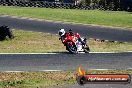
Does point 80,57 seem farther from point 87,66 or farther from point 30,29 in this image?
point 30,29

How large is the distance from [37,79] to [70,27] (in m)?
21.1

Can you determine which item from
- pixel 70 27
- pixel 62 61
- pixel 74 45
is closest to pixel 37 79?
pixel 62 61

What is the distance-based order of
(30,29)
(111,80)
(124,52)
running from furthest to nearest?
(30,29)
(124,52)
(111,80)

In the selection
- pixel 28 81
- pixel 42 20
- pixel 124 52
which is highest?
pixel 28 81

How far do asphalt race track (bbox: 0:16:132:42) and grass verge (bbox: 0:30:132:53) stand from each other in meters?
2.60

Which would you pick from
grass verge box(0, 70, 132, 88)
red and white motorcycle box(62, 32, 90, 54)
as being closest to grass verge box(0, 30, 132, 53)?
red and white motorcycle box(62, 32, 90, 54)

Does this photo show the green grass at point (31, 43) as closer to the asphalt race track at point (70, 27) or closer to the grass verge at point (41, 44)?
the grass verge at point (41, 44)

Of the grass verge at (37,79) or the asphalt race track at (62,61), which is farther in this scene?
the asphalt race track at (62,61)

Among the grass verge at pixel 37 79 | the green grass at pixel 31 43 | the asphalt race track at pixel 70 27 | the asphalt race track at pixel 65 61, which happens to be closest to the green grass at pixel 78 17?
the asphalt race track at pixel 70 27

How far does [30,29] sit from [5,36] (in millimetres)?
5932

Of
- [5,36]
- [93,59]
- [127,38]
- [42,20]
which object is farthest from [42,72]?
[42,20]

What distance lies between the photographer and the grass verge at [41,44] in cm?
2342

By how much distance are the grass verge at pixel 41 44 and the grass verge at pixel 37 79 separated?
730cm

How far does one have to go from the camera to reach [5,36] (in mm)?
26953
